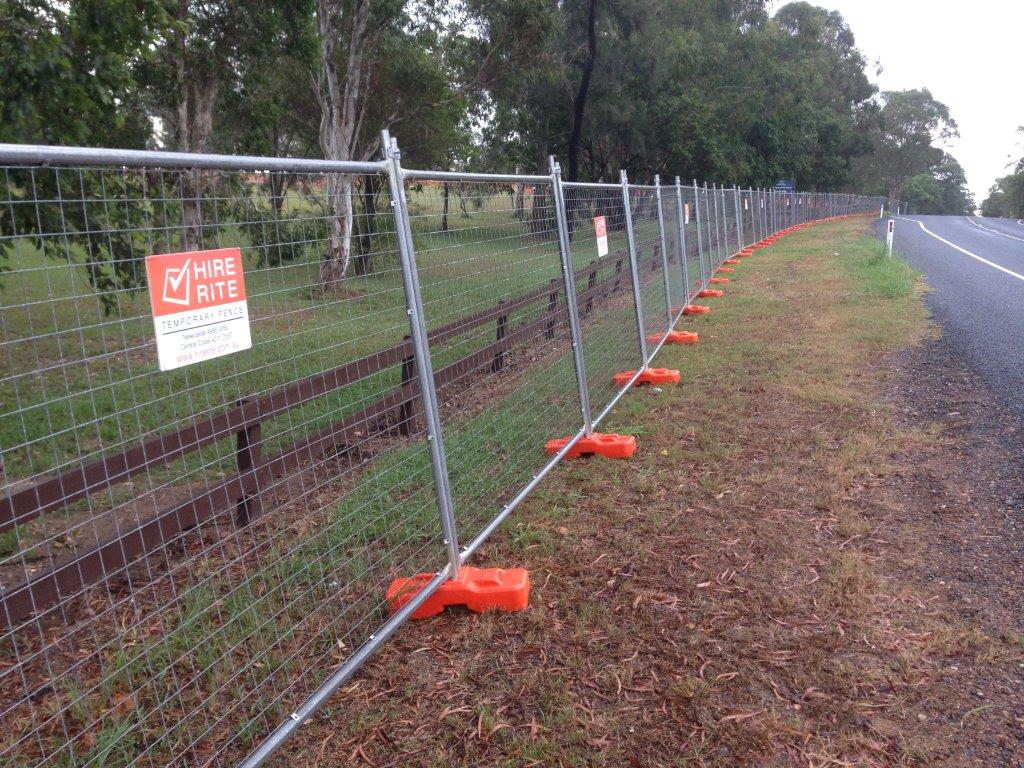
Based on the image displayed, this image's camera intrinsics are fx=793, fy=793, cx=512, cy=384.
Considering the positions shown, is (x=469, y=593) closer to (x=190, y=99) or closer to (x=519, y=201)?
(x=519, y=201)

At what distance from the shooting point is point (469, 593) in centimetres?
367

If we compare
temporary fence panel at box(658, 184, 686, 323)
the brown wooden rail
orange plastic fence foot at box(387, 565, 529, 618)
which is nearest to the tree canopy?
the brown wooden rail

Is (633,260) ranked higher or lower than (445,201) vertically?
lower

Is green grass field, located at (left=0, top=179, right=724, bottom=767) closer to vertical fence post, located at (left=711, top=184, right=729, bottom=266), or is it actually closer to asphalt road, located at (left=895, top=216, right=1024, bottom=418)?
asphalt road, located at (left=895, top=216, right=1024, bottom=418)

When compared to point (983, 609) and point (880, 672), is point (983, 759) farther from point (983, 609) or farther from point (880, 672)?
point (983, 609)

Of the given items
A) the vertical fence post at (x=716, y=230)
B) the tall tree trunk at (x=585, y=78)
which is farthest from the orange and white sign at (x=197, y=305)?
the tall tree trunk at (x=585, y=78)

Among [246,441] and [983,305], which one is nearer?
[246,441]

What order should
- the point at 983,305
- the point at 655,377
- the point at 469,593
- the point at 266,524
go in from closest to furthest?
the point at 469,593 < the point at 266,524 < the point at 655,377 < the point at 983,305

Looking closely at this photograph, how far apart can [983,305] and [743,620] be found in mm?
10932

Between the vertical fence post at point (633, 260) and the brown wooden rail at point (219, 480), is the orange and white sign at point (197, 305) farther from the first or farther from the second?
the vertical fence post at point (633, 260)

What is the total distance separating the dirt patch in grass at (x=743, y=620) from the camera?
2797 millimetres

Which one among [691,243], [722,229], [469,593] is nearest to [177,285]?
[469,593]

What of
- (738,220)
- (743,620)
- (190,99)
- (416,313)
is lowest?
(743,620)

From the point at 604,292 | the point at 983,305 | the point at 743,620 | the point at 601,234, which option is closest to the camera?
the point at 743,620
